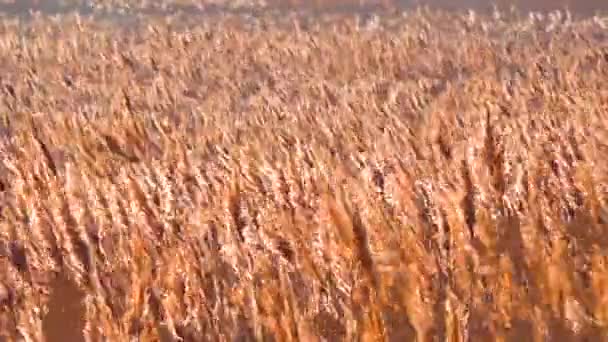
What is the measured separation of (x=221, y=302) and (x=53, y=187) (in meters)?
0.90

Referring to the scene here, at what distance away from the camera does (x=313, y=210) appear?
2.88 metres

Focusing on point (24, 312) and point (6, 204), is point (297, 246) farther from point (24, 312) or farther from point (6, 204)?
point (6, 204)

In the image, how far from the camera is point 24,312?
8.76 ft

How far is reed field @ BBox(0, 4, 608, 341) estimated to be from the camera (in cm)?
260

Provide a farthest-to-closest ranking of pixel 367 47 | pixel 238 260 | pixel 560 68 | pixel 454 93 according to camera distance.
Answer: pixel 367 47, pixel 560 68, pixel 454 93, pixel 238 260

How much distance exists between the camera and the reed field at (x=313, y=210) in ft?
8.52

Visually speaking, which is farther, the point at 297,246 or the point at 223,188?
the point at 223,188

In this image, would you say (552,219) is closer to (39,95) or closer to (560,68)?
(560,68)

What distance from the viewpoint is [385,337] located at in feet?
8.33

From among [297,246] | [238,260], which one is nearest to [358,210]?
[297,246]

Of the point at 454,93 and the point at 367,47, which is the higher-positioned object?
the point at 367,47

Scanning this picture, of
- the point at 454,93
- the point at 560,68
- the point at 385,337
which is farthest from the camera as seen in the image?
the point at 560,68

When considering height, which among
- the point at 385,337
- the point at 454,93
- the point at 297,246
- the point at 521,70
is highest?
the point at 521,70

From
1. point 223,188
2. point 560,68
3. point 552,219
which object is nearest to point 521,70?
point 560,68
